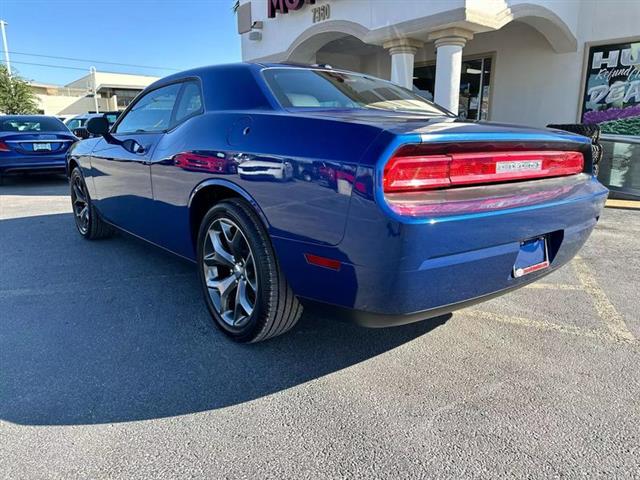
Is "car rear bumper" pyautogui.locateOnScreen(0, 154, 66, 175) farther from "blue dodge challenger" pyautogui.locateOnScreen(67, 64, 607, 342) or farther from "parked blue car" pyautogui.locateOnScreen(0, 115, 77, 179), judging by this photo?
"blue dodge challenger" pyautogui.locateOnScreen(67, 64, 607, 342)

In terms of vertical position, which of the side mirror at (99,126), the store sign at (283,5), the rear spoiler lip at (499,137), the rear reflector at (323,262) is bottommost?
the rear reflector at (323,262)

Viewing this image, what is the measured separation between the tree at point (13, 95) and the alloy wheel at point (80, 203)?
31311mm

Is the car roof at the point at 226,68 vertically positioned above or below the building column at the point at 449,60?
below

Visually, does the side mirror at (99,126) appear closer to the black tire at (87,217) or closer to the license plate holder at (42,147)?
the black tire at (87,217)

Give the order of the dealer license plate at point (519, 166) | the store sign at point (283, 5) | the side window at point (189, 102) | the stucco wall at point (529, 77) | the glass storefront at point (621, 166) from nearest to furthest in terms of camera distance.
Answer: the dealer license plate at point (519, 166) < the side window at point (189, 102) < the glass storefront at point (621, 166) < the stucco wall at point (529, 77) < the store sign at point (283, 5)

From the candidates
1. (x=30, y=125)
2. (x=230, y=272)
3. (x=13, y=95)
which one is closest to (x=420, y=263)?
(x=230, y=272)

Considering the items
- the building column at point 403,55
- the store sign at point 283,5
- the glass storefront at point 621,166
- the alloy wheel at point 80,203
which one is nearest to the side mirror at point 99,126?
the alloy wheel at point 80,203

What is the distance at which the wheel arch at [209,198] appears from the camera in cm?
240

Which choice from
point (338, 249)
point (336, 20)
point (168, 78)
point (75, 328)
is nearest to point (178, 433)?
point (338, 249)

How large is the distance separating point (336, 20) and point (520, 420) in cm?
987

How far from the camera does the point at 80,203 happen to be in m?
5.12

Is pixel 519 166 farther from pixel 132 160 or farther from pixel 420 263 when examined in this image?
pixel 132 160

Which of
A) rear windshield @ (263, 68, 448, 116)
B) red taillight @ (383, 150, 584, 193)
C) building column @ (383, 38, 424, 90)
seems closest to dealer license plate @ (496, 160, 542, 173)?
red taillight @ (383, 150, 584, 193)

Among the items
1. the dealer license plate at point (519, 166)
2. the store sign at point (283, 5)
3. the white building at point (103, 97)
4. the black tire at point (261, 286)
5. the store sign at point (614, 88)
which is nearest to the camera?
the dealer license plate at point (519, 166)
